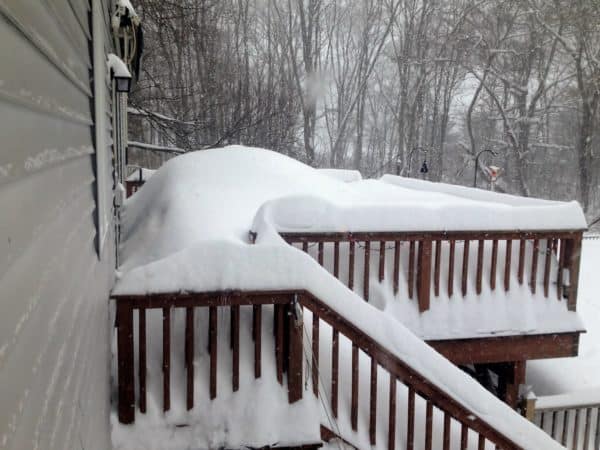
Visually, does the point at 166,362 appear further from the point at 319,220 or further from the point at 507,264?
the point at 507,264

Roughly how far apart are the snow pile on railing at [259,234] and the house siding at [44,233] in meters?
0.96

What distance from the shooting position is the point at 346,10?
23797mm

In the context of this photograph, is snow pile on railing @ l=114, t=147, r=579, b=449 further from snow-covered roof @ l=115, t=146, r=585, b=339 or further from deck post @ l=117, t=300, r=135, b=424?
deck post @ l=117, t=300, r=135, b=424

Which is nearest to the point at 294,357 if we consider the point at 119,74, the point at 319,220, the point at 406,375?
the point at 406,375

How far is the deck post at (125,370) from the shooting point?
9.00ft

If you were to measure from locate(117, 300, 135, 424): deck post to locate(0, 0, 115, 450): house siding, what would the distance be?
36.7 inches

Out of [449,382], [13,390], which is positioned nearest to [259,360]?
[449,382]

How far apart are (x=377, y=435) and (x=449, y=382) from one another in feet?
1.70

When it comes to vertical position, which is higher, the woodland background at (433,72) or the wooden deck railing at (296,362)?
the woodland background at (433,72)

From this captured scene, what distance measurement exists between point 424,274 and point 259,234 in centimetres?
161

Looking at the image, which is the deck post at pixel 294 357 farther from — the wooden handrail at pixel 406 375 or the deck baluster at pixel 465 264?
the deck baluster at pixel 465 264

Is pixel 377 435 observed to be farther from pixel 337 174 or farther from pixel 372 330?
pixel 337 174

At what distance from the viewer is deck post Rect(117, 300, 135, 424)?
2.74 meters

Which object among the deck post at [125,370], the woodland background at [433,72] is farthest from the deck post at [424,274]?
the woodland background at [433,72]
